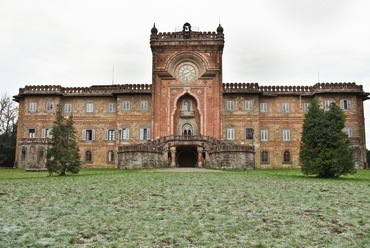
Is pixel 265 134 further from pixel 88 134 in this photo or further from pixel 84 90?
pixel 84 90

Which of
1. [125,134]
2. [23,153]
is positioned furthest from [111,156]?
[23,153]

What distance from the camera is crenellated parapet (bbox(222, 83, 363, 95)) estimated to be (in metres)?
45.7

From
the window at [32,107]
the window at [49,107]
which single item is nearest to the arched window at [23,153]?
the window at [32,107]

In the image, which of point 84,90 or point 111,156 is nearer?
point 111,156

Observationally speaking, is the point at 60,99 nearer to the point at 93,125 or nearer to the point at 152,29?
→ the point at 93,125

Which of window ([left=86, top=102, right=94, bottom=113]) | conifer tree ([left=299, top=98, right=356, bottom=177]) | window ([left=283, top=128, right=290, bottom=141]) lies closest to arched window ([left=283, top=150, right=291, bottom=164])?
window ([left=283, top=128, right=290, bottom=141])

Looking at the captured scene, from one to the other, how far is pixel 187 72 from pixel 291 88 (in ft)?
42.0

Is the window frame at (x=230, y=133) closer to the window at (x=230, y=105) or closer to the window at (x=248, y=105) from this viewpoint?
the window at (x=230, y=105)

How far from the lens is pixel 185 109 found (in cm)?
4509

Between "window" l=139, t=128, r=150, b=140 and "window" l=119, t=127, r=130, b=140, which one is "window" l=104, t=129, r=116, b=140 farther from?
"window" l=139, t=128, r=150, b=140

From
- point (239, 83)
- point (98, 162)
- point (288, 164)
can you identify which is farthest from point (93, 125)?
point (288, 164)

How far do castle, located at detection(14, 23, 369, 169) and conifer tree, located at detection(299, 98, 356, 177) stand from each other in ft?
67.5

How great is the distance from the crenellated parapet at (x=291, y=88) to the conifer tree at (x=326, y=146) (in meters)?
24.1

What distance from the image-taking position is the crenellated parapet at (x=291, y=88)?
4566 centimetres
